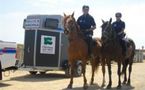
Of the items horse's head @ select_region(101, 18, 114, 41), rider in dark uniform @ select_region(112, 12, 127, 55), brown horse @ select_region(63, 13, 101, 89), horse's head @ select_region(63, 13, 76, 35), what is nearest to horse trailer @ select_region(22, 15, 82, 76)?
rider in dark uniform @ select_region(112, 12, 127, 55)

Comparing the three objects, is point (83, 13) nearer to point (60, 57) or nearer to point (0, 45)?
point (0, 45)

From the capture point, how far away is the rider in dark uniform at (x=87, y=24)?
15438mm

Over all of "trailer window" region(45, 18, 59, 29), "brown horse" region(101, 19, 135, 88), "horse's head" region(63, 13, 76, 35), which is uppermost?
"trailer window" region(45, 18, 59, 29)

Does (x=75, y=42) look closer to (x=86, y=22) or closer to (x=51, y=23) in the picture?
(x=86, y=22)

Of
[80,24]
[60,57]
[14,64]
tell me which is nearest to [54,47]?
[60,57]

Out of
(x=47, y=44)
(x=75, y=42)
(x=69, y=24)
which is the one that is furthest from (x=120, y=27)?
(x=47, y=44)

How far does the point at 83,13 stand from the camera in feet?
51.7

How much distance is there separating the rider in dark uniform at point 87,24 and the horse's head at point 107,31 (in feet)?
1.61

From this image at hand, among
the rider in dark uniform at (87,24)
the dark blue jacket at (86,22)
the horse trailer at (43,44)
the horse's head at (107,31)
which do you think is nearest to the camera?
the horse's head at (107,31)

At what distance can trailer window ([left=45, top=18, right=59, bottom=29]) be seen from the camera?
65.6ft

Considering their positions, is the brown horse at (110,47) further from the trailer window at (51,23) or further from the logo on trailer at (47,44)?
the trailer window at (51,23)

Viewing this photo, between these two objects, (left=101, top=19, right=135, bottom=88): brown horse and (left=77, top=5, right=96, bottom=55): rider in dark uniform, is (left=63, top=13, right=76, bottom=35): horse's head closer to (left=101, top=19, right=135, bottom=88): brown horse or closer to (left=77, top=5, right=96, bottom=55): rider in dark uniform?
(left=77, top=5, right=96, bottom=55): rider in dark uniform

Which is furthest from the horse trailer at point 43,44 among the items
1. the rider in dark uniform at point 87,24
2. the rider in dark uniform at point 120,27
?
the rider in dark uniform at point 87,24

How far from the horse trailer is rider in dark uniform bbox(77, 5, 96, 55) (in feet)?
14.0
